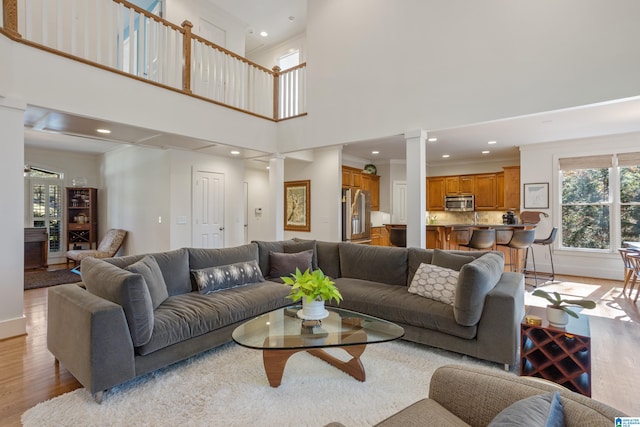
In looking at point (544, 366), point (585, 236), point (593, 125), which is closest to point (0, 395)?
point (544, 366)

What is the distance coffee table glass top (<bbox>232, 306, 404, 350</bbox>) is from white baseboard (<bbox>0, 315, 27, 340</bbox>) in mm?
2747

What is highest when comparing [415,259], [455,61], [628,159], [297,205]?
[455,61]

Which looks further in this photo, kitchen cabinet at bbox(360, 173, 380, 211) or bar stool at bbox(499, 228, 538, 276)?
kitchen cabinet at bbox(360, 173, 380, 211)

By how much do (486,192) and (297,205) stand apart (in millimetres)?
4854

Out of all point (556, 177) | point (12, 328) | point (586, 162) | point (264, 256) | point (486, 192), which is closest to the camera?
point (12, 328)

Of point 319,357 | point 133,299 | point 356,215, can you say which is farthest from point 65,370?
point 356,215

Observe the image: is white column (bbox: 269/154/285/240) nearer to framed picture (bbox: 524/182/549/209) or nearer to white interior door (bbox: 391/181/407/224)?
white interior door (bbox: 391/181/407/224)

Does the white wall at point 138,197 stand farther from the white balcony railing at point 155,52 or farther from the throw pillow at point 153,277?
the throw pillow at point 153,277

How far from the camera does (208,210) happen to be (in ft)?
20.4

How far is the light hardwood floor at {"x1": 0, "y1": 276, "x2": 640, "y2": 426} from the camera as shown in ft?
6.91

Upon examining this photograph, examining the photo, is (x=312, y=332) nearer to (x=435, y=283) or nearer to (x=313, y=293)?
(x=313, y=293)

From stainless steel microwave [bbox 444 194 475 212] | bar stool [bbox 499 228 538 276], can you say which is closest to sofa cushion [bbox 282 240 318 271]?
bar stool [bbox 499 228 538 276]

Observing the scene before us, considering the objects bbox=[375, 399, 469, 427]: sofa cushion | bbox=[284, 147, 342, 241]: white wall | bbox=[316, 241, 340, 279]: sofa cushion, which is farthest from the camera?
bbox=[284, 147, 342, 241]: white wall

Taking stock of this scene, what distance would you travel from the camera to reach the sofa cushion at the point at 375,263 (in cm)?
356
